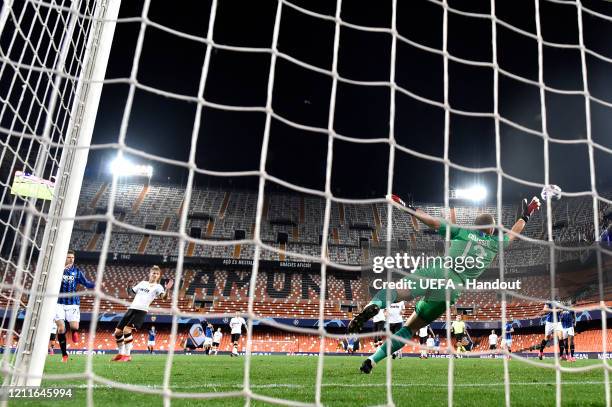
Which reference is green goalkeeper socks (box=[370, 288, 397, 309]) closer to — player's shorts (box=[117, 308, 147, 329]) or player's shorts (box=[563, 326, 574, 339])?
player's shorts (box=[117, 308, 147, 329])

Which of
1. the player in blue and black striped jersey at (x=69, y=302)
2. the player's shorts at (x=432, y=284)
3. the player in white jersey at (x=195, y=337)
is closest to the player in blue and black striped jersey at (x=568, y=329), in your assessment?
the player's shorts at (x=432, y=284)

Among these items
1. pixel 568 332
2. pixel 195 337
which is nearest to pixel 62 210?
pixel 568 332

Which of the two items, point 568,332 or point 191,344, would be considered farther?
point 191,344

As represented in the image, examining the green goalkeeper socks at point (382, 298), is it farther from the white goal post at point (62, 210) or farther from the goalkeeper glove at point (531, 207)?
the white goal post at point (62, 210)

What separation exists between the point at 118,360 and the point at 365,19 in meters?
12.4

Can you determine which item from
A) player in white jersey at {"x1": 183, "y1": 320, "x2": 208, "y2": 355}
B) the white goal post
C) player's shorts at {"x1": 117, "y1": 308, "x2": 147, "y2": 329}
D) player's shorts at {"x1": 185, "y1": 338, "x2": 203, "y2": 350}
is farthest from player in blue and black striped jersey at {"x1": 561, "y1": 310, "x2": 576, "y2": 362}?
Result: player's shorts at {"x1": 185, "y1": 338, "x2": 203, "y2": 350}

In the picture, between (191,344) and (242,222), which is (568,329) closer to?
(191,344)

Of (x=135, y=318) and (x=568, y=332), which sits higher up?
(x=568, y=332)

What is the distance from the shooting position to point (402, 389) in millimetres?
4730

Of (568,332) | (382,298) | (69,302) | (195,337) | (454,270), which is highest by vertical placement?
(454,270)

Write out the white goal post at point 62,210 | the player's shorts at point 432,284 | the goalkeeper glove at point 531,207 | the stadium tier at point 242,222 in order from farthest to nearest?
the stadium tier at point 242,222
the goalkeeper glove at point 531,207
the player's shorts at point 432,284
the white goal post at point 62,210

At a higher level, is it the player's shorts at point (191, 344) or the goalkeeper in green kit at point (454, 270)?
the goalkeeper in green kit at point (454, 270)

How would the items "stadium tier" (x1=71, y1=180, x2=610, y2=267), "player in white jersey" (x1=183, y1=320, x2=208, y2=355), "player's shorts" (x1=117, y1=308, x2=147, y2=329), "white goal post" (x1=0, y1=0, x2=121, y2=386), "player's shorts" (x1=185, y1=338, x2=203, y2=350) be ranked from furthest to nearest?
"stadium tier" (x1=71, y1=180, x2=610, y2=267)
"player in white jersey" (x1=183, y1=320, x2=208, y2=355)
"player's shorts" (x1=185, y1=338, x2=203, y2=350)
"player's shorts" (x1=117, y1=308, x2=147, y2=329)
"white goal post" (x1=0, y1=0, x2=121, y2=386)

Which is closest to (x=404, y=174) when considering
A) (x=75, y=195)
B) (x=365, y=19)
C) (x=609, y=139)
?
(x=609, y=139)
